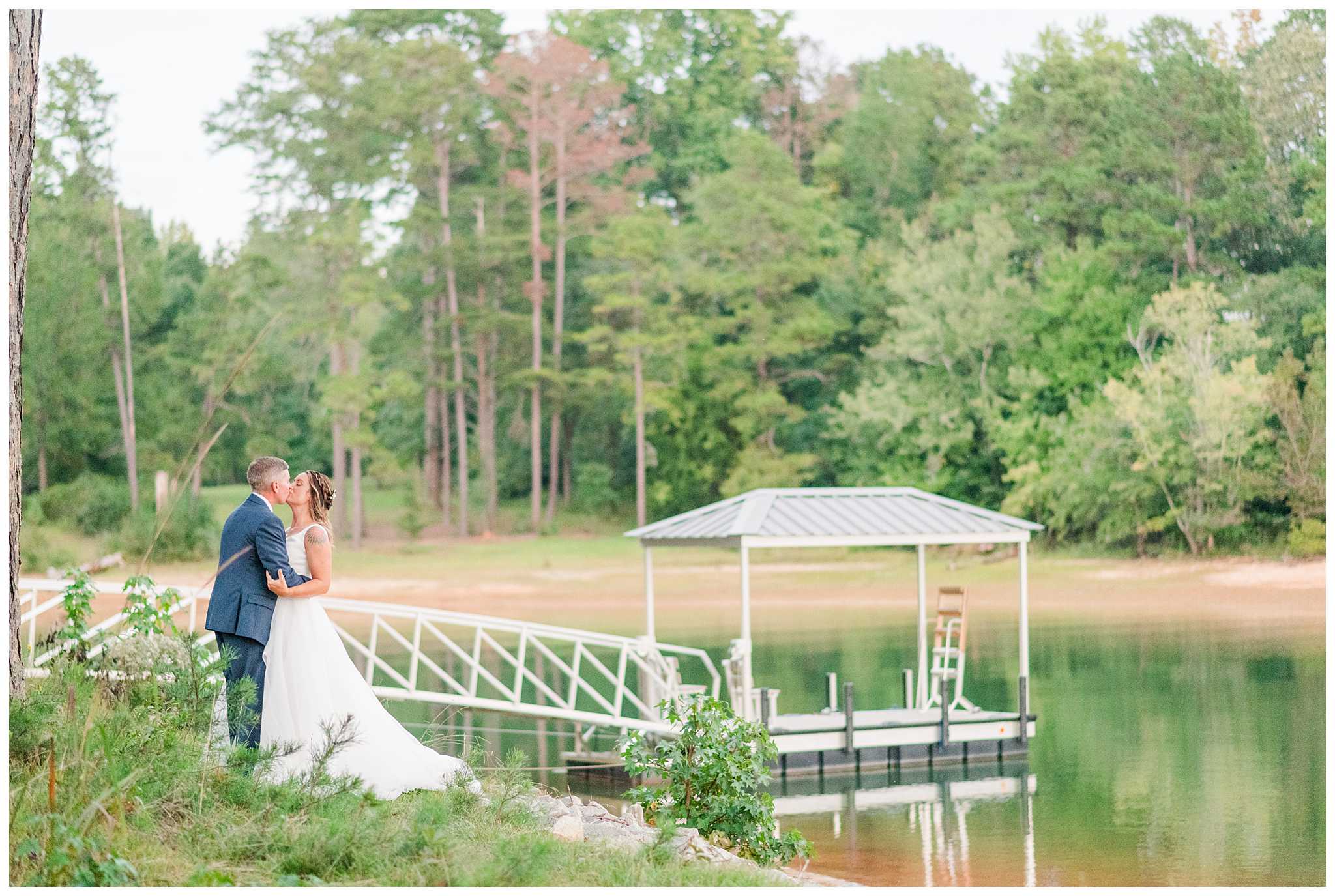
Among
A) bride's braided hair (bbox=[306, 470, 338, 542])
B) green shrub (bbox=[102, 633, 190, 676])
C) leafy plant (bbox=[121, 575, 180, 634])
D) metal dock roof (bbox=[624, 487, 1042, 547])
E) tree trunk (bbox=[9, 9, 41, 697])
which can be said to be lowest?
green shrub (bbox=[102, 633, 190, 676])

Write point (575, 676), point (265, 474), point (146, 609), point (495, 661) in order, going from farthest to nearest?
point (495, 661) → point (575, 676) → point (146, 609) → point (265, 474)

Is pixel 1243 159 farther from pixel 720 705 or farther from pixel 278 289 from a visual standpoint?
pixel 720 705

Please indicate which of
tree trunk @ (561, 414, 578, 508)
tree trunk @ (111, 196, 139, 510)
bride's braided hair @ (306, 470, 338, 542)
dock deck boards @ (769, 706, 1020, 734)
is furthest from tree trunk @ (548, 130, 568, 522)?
bride's braided hair @ (306, 470, 338, 542)

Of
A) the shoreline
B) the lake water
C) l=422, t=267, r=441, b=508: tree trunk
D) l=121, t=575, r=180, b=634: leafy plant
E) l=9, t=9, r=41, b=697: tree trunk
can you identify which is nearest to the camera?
A: l=9, t=9, r=41, b=697: tree trunk

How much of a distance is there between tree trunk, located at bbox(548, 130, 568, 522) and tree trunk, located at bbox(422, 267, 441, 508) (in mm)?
3133

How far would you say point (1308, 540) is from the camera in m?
32.0

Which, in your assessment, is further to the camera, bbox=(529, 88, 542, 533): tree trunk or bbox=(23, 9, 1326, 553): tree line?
bbox=(529, 88, 542, 533): tree trunk

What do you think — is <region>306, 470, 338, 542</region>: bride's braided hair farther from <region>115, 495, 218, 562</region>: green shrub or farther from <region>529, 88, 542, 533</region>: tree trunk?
<region>529, 88, 542, 533</region>: tree trunk

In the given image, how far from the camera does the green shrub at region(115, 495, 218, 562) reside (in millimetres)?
32500

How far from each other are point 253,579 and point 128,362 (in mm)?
34117

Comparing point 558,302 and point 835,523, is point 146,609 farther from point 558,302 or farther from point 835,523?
point 558,302

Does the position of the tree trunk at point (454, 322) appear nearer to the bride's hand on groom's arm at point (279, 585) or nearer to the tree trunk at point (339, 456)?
the tree trunk at point (339, 456)

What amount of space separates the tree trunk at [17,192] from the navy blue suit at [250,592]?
75 cm

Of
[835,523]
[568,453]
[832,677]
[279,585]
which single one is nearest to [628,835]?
[279,585]
